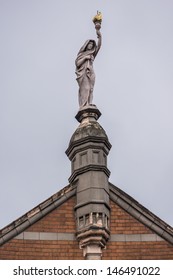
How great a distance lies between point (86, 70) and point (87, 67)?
0.30 feet

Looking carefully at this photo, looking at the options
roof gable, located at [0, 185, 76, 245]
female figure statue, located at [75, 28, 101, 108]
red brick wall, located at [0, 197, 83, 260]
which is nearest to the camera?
red brick wall, located at [0, 197, 83, 260]

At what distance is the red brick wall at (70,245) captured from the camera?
904 inches

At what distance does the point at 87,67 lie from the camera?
25.2 metres

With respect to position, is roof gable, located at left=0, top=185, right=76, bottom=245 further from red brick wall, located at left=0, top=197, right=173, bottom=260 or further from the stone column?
the stone column

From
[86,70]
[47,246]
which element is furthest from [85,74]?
[47,246]

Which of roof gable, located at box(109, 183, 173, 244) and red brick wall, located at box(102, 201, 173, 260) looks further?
roof gable, located at box(109, 183, 173, 244)

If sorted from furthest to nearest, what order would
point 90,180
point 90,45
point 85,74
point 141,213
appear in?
point 90,45
point 85,74
point 141,213
point 90,180

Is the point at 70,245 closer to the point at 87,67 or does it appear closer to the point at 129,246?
the point at 129,246

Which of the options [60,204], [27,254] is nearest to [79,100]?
[60,204]

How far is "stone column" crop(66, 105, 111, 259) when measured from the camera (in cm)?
2294

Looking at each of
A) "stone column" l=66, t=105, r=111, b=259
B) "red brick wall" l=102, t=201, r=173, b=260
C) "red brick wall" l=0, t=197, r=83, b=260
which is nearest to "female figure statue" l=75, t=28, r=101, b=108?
"stone column" l=66, t=105, r=111, b=259

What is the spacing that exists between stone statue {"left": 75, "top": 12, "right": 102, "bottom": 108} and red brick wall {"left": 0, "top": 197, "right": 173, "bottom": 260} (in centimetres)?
287

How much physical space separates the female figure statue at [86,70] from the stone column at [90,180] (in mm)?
349
